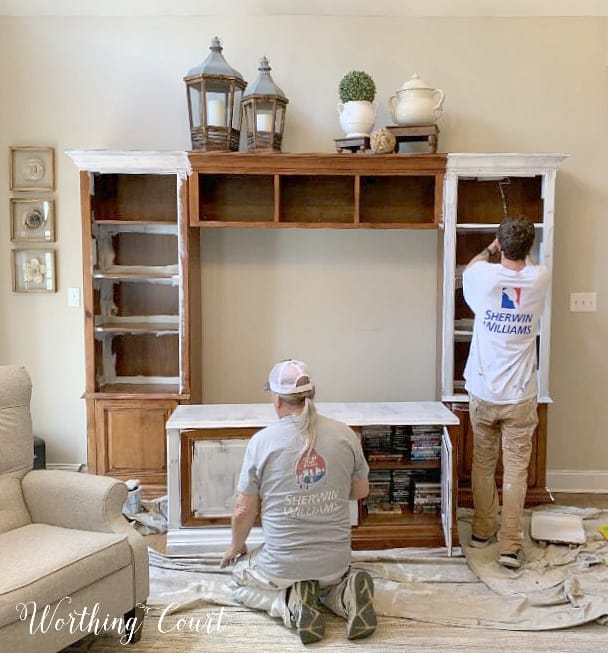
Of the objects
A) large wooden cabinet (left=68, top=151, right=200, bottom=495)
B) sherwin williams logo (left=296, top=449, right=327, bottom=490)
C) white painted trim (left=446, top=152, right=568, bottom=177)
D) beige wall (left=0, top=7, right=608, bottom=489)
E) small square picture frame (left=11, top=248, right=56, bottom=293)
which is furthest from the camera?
small square picture frame (left=11, top=248, right=56, bottom=293)

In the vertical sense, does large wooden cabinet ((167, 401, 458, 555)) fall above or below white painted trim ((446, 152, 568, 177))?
below

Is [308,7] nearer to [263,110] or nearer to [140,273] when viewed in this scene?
[263,110]

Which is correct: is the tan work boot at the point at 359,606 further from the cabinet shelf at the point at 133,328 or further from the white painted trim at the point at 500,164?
the white painted trim at the point at 500,164

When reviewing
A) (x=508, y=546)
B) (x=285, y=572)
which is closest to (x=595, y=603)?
(x=508, y=546)

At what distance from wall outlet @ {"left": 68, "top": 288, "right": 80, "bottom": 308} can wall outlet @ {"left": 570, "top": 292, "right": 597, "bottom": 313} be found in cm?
286

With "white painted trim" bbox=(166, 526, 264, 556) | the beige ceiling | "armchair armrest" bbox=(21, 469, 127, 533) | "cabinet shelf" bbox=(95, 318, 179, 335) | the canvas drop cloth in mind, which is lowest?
the canvas drop cloth

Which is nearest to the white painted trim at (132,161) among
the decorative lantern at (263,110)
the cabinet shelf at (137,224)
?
the cabinet shelf at (137,224)

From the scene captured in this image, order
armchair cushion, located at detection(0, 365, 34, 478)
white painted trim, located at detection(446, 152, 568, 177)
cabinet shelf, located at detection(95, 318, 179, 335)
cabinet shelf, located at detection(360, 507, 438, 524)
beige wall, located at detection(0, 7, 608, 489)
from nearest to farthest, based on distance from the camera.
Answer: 1. armchair cushion, located at detection(0, 365, 34, 478)
2. cabinet shelf, located at detection(360, 507, 438, 524)
3. white painted trim, located at detection(446, 152, 568, 177)
4. cabinet shelf, located at detection(95, 318, 179, 335)
5. beige wall, located at detection(0, 7, 608, 489)

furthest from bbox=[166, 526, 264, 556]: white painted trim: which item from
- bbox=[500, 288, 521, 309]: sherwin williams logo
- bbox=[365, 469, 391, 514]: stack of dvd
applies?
bbox=[500, 288, 521, 309]: sherwin williams logo

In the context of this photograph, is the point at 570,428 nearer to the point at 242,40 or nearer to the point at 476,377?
the point at 476,377

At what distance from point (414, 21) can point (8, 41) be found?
2301 millimetres

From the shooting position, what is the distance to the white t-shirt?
2.87 metres

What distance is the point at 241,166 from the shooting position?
3.48 meters

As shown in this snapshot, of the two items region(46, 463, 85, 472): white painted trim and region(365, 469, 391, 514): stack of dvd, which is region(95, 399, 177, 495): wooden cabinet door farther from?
region(365, 469, 391, 514): stack of dvd
